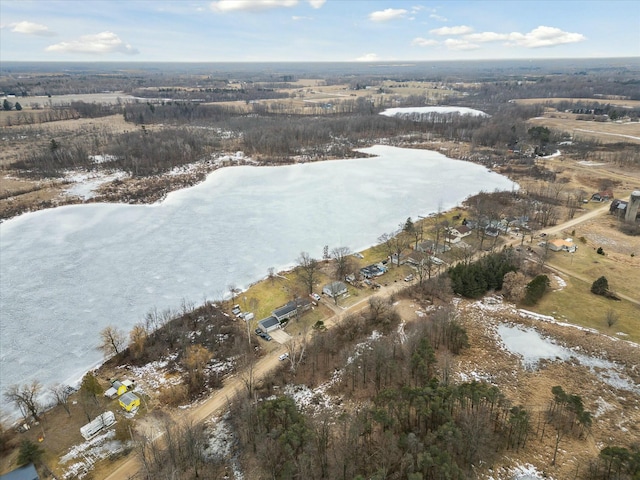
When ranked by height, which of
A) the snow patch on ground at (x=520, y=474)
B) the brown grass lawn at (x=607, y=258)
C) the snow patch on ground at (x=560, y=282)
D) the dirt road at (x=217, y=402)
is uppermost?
the brown grass lawn at (x=607, y=258)

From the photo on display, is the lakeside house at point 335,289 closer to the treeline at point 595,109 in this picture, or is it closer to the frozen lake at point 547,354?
the frozen lake at point 547,354

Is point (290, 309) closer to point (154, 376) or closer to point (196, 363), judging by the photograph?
point (196, 363)

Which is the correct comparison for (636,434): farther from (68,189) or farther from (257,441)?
(68,189)

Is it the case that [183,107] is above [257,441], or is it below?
above

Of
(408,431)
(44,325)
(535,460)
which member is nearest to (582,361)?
(535,460)

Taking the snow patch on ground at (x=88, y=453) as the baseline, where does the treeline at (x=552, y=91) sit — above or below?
above

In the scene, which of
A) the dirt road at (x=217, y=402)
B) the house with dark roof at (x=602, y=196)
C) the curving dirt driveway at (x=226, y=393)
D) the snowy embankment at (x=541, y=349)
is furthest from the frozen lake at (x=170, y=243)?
the snowy embankment at (x=541, y=349)

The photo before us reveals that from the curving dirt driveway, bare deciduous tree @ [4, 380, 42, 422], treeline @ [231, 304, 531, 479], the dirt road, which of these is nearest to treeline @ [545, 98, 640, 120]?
the curving dirt driveway
